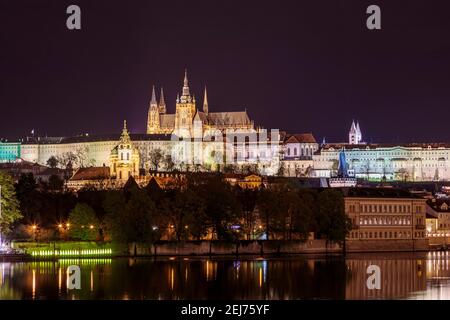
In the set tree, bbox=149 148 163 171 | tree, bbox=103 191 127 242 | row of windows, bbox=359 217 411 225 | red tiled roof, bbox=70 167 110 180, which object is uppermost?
tree, bbox=149 148 163 171

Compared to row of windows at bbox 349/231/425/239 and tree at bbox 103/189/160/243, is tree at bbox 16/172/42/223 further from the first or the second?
row of windows at bbox 349/231/425/239

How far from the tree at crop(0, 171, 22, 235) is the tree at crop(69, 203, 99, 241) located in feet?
13.2

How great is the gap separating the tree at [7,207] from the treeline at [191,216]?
3.72m

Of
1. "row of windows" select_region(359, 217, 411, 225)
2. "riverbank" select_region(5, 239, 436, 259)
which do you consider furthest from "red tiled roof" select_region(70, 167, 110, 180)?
"riverbank" select_region(5, 239, 436, 259)

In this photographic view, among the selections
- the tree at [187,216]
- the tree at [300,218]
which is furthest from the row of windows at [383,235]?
the tree at [187,216]

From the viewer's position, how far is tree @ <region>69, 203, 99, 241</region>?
248ft

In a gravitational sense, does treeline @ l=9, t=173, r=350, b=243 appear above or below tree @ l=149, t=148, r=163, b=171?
below

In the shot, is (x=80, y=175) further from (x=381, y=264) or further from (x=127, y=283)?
(x=127, y=283)

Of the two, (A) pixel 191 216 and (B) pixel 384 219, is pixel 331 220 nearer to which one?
(B) pixel 384 219

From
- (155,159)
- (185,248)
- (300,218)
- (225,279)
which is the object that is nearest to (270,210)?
(300,218)

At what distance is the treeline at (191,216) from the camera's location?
75.4 meters

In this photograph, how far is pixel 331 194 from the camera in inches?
3361

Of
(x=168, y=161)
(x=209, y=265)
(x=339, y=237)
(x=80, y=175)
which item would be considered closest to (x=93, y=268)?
(x=209, y=265)

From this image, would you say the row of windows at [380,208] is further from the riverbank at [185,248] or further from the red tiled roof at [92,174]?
the red tiled roof at [92,174]
